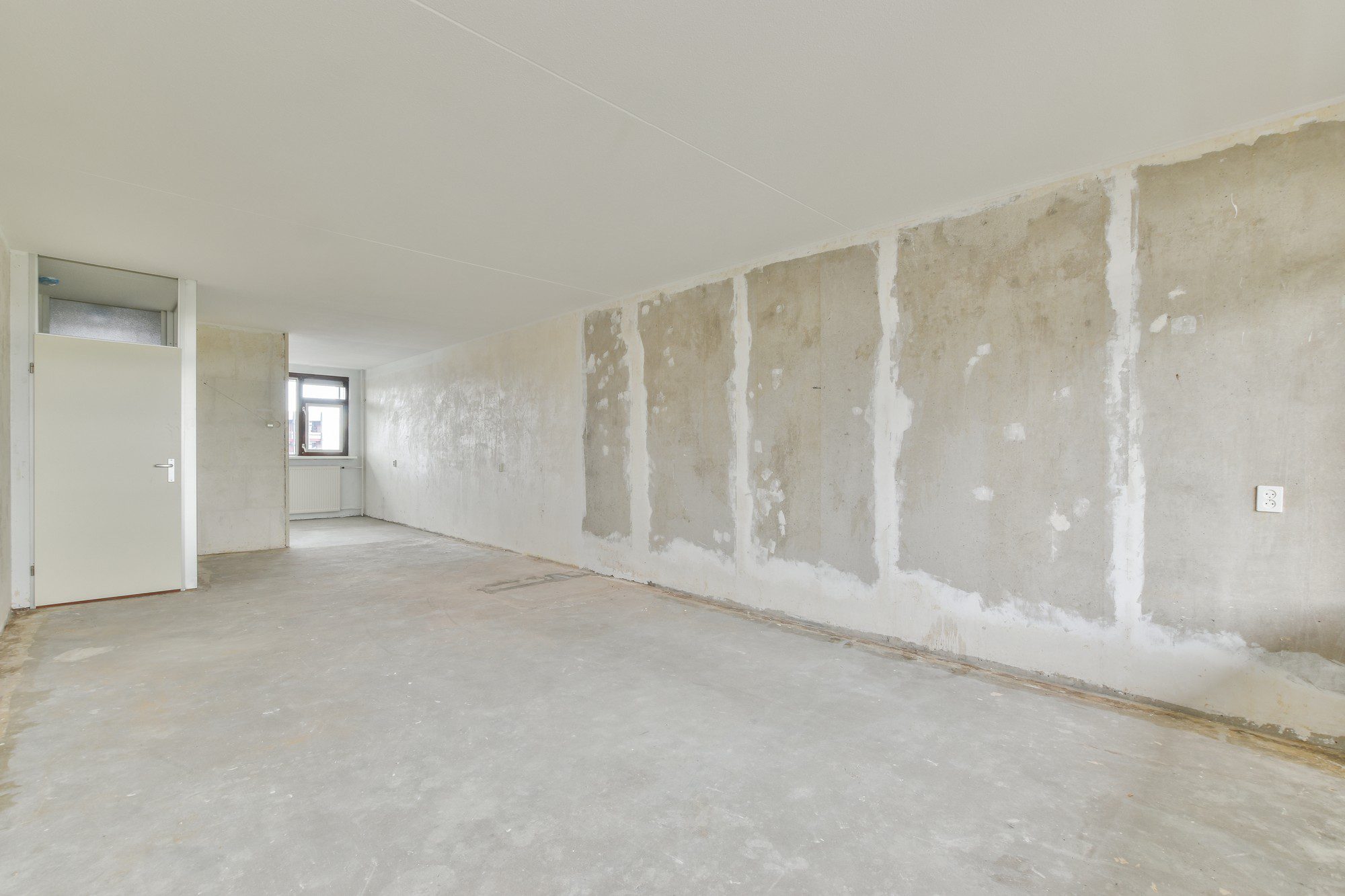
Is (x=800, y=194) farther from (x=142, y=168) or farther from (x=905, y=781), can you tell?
(x=142, y=168)

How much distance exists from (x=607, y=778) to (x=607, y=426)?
3.79m

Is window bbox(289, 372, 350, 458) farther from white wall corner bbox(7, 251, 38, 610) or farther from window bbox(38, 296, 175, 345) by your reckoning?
white wall corner bbox(7, 251, 38, 610)

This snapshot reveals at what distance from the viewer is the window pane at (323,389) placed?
9875 millimetres

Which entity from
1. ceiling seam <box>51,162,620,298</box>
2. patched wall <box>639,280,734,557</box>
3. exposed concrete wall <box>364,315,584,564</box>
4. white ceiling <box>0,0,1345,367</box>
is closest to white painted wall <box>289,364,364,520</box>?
exposed concrete wall <box>364,315,584,564</box>

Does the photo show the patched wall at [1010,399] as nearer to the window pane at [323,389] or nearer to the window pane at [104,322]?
the window pane at [104,322]

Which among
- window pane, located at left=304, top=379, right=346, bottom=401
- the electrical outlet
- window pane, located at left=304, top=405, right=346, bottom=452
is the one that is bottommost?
the electrical outlet

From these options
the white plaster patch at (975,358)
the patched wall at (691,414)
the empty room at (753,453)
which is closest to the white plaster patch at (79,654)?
the empty room at (753,453)

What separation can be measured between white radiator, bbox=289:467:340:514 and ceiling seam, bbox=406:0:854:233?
921cm

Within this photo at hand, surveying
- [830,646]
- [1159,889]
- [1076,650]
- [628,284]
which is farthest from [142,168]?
[1076,650]

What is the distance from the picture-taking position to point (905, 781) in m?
2.14

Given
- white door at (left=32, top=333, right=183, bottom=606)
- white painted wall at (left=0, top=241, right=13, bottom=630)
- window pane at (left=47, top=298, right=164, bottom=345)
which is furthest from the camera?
window pane at (left=47, top=298, right=164, bottom=345)

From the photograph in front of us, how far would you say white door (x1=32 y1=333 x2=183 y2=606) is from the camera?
4.33 m

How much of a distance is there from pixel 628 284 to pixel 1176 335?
12.1ft

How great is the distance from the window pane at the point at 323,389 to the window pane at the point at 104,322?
16.2 ft
